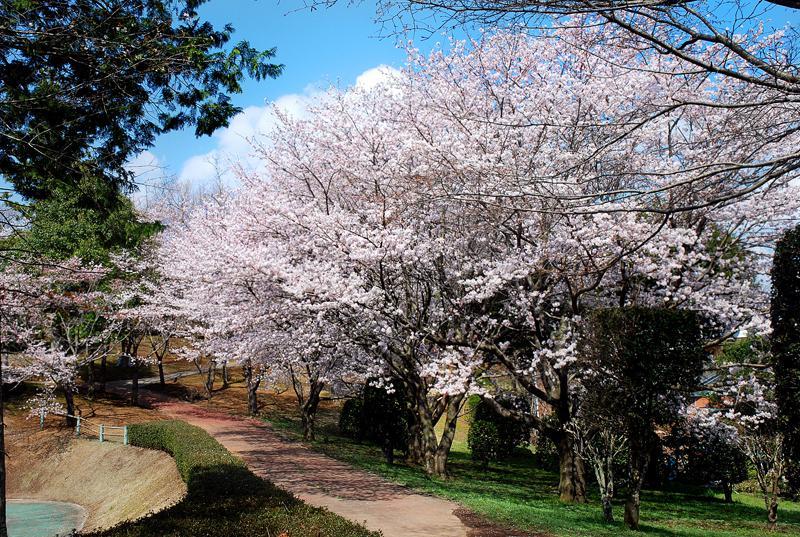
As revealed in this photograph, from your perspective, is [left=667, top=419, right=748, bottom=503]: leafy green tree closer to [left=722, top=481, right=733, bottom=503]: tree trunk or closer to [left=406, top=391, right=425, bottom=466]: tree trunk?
[left=722, top=481, right=733, bottom=503]: tree trunk

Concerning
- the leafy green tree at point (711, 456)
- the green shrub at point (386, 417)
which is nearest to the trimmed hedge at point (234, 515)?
the green shrub at point (386, 417)

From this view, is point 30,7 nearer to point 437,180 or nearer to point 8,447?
point 437,180

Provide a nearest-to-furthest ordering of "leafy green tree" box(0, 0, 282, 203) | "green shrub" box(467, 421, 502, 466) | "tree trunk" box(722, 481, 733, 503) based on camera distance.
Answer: "leafy green tree" box(0, 0, 282, 203) < "tree trunk" box(722, 481, 733, 503) < "green shrub" box(467, 421, 502, 466)

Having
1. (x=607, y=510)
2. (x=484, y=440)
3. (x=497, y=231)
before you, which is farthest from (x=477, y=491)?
(x=484, y=440)

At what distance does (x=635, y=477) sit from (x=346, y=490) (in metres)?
4.96

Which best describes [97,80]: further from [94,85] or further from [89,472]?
[89,472]

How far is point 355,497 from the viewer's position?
1032cm

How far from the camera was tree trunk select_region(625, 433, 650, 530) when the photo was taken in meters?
9.18

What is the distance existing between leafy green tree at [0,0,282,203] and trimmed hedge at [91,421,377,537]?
3.67m

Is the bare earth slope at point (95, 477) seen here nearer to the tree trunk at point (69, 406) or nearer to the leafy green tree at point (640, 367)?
the tree trunk at point (69, 406)

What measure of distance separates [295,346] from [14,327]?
10.6 meters

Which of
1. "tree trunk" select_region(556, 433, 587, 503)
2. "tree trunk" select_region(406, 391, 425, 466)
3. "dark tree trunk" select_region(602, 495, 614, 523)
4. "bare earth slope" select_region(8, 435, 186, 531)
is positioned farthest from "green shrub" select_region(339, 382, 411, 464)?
"dark tree trunk" select_region(602, 495, 614, 523)

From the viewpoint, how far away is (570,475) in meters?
12.2

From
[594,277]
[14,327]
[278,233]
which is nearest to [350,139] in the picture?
[278,233]
